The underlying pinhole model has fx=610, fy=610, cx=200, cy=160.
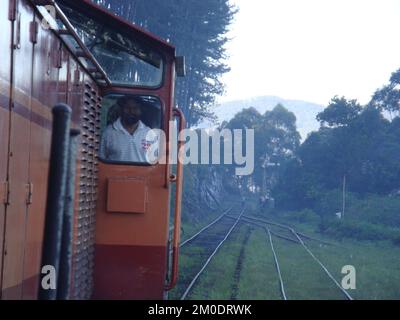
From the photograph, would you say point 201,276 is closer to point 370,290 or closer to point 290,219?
point 370,290

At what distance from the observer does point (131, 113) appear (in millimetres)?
6500

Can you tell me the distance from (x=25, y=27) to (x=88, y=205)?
2208 millimetres

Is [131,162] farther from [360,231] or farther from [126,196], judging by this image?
[360,231]

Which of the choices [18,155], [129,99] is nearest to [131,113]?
[129,99]

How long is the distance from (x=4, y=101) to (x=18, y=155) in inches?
16.7

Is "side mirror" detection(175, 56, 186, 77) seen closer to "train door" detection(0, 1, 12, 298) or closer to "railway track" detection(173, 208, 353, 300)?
"train door" detection(0, 1, 12, 298)

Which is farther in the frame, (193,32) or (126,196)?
(193,32)

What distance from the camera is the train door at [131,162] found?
6.28 m

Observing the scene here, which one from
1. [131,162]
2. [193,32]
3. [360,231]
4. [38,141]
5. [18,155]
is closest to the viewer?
[18,155]

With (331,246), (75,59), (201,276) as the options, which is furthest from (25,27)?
(331,246)

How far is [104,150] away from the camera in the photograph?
648 centimetres

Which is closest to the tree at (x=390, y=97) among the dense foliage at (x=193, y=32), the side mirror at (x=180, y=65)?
the dense foliage at (x=193, y=32)

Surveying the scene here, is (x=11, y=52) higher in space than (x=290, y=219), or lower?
higher
